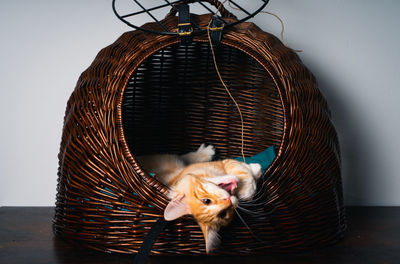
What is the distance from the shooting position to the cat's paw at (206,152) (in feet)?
4.77

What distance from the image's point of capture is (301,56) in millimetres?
1591

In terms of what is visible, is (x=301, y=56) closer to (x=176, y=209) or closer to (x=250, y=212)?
(x=250, y=212)

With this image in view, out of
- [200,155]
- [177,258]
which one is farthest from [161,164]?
[177,258]

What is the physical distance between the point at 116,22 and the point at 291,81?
92cm

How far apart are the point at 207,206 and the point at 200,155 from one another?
0.64m

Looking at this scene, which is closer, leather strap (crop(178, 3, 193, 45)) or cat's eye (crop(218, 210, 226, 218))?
cat's eye (crop(218, 210, 226, 218))

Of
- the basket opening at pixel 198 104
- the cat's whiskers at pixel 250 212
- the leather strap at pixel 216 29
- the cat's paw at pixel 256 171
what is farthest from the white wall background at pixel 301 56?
the cat's whiskers at pixel 250 212

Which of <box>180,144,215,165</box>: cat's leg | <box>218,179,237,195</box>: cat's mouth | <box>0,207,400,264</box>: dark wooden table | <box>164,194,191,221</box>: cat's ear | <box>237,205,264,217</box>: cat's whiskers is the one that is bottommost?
<box>0,207,400,264</box>: dark wooden table

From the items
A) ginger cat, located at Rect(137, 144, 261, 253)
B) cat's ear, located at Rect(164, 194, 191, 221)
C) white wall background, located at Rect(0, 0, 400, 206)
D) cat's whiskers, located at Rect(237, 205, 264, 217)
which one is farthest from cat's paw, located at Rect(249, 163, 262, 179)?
Answer: white wall background, located at Rect(0, 0, 400, 206)

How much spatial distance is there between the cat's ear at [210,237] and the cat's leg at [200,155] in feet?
1.97

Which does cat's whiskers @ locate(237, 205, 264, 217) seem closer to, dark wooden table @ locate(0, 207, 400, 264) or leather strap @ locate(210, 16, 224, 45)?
dark wooden table @ locate(0, 207, 400, 264)

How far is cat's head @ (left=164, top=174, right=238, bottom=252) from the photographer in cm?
83

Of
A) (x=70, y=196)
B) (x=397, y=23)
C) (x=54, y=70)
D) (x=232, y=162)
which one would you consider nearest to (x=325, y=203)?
(x=232, y=162)

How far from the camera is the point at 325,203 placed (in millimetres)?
1010
